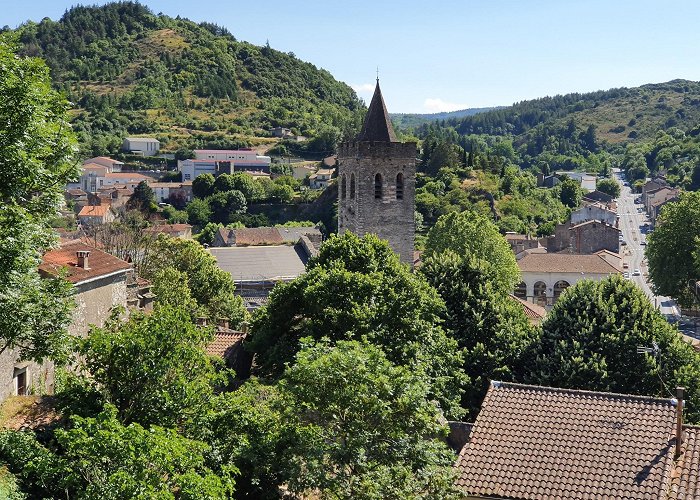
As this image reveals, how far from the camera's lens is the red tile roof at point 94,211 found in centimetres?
9944

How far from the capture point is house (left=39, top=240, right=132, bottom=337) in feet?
76.3

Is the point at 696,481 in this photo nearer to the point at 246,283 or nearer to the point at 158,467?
the point at 158,467

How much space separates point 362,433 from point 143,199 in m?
105

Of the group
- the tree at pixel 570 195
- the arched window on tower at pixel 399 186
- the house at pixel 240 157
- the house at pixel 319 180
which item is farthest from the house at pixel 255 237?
the tree at pixel 570 195

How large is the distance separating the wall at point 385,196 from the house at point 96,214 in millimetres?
64054

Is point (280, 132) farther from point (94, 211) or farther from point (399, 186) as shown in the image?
point (399, 186)

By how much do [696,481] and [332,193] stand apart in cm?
9477

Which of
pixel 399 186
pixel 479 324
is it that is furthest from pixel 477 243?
pixel 479 324

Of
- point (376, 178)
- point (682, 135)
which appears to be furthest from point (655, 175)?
point (376, 178)

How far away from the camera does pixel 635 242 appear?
10462 cm

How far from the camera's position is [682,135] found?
638 feet

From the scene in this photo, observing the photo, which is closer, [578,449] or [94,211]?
[578,449]

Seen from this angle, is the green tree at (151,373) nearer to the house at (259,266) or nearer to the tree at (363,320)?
the tree at (363,320)

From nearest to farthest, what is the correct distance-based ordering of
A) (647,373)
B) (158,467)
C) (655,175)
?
(158,467)
(647,373)
(655,175)
